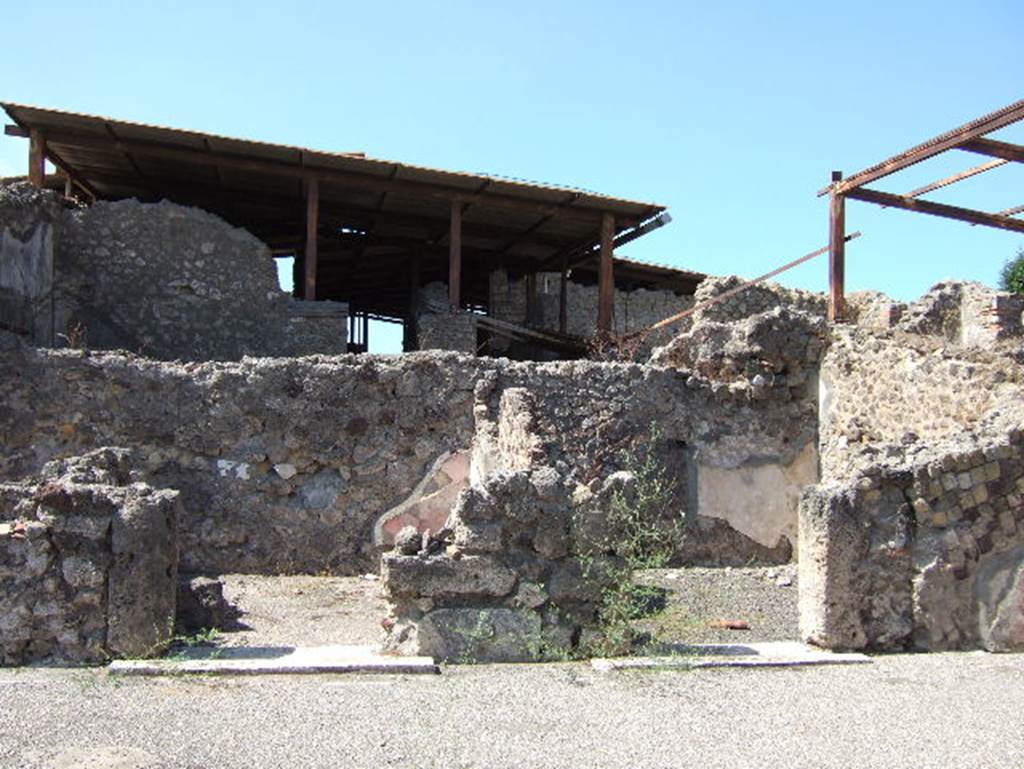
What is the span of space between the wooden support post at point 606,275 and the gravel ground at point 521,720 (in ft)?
32.2

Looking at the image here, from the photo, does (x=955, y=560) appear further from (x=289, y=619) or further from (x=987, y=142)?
(x=987, y=142)

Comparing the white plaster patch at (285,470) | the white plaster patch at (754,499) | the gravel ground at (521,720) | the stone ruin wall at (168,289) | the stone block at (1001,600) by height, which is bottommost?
the gravel ground at (521,720)

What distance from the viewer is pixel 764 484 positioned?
972 cm

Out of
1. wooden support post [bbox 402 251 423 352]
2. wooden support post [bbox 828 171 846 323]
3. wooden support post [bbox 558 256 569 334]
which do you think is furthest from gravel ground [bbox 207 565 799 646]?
wooden support post [bbox 558 256 569 334]

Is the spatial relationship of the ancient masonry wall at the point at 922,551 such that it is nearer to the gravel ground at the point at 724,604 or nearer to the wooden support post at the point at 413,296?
the gravel ground at the point at 724,604

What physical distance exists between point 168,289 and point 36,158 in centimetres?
209

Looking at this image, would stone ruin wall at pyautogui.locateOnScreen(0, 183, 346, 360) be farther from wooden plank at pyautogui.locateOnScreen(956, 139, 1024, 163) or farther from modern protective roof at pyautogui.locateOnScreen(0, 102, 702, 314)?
wooden plank at pyautogui.locateOnScreen(956, 139, 1024, 163)

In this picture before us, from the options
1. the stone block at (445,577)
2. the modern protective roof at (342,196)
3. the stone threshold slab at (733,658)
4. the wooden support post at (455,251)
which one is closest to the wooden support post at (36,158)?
the modern protective roof at (342,196)

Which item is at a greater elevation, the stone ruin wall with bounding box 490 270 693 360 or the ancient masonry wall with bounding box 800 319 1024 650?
the stone ruin wall with bounding box 490 270 693 360

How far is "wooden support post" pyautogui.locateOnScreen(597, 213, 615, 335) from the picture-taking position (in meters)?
14.5

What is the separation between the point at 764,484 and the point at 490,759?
6.49 m

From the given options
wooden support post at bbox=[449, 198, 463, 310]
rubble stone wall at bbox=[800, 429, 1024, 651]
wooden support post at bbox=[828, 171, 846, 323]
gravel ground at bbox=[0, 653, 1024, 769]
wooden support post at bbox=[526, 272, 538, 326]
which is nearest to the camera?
gravel ground at bbox=[0, 653, 1024, 769]

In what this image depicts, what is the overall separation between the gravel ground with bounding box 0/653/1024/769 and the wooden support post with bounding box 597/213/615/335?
386 inches

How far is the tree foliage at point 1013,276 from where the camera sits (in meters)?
22.2
